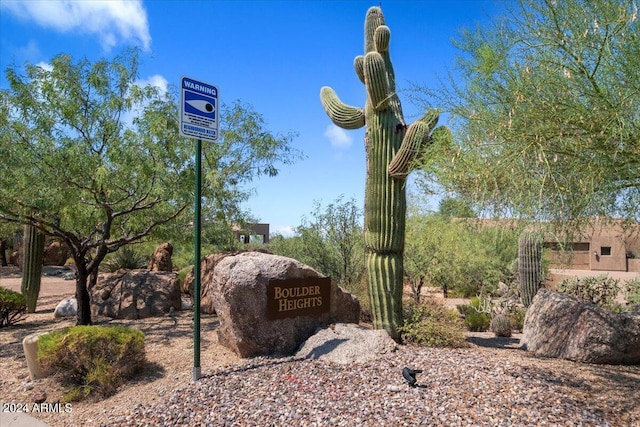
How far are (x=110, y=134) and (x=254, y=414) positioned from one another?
5.79 metres

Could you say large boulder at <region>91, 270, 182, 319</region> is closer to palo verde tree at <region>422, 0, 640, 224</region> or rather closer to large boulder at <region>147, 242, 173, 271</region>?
large boulder at <region>147, 242, 173, 271</region>

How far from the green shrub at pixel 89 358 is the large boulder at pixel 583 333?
6191mm

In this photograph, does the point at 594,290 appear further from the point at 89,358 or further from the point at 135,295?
the point at 89,358

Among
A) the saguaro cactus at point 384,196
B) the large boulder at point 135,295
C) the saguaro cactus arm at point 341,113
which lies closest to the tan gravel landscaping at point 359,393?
the saguaro cactus at point 384,196

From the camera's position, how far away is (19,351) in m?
7.37

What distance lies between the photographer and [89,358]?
18.7ft

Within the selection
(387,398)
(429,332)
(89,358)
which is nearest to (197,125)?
(89,358)

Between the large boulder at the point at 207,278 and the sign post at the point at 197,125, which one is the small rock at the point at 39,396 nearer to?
the sign post at the point at 197,125

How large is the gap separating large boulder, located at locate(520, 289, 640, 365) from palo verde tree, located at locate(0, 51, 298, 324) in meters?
6.25

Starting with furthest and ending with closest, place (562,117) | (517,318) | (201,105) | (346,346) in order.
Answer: (517,318)
(346,346)
(201,105)
(562,117)

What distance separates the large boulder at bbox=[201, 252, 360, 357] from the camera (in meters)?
6.32

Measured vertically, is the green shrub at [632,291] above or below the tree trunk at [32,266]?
below

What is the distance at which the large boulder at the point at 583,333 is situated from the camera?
22.7 ft

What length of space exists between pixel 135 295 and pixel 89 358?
4.87 m
